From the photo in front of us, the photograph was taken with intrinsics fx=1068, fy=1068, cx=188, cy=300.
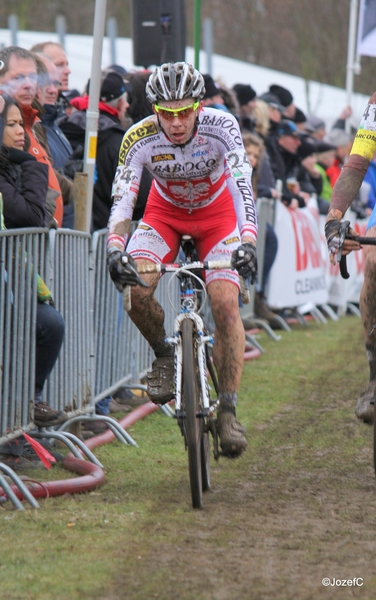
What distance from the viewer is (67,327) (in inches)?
277

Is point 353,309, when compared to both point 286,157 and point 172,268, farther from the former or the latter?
point 172,268

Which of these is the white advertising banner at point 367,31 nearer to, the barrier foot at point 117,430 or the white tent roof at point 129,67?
the white tent roof at point 129,67

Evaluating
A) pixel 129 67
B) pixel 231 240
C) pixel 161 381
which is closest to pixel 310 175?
pixel 129 67

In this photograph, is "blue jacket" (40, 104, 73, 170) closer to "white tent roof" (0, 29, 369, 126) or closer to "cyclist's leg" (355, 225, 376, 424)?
"cyclist's leg" (355, 225, 376, 424)

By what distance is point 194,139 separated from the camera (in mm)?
6152

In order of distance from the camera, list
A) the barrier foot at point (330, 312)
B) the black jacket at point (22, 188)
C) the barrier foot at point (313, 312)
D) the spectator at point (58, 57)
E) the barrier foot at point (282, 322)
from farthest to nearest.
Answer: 1. the barrier foot at point (330, 312)
2. the barrier foot at point (313, 312)
3. the barrier foot at point (282, 322)
4. the spectator at point (58, 57)
5. the black jacket at point (22, 188)

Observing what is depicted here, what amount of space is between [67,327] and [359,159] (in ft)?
7.33

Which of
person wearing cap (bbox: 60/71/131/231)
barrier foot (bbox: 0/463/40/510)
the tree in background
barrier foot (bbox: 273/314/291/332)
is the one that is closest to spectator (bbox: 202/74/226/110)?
person wearing cap (bbox: 60/71/131/231)

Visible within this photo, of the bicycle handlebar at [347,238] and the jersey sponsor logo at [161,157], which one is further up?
the jersey sponsor logo at [161,157]

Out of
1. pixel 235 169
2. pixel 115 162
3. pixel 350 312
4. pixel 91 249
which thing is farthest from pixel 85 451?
pixel 350 312

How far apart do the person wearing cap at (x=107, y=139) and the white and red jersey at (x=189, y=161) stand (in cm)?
238

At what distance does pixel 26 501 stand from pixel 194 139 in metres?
2.25

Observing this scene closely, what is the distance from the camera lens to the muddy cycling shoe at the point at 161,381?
6191 mm

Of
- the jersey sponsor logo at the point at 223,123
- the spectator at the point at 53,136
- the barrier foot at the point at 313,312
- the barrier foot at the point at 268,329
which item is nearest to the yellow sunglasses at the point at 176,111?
the jersey sponsor logo at the point at 223,123
